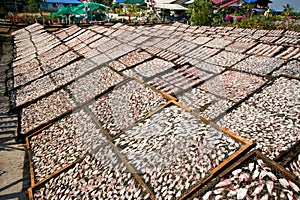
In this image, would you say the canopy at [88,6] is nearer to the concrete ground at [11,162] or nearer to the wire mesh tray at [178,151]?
the concrete ground at [11,162]

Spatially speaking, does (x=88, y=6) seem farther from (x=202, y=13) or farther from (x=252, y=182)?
(x=252, y=182)

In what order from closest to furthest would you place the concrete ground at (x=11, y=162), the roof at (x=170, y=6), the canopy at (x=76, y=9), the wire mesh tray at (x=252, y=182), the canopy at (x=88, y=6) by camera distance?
the wire mesh tray at (x=252, y=182) < the concrete ground at (x=11, y=162) < the canopy at (x=76, y=9) < the canopy at (x=88, y=6) < the roof at (x=170, y=6)

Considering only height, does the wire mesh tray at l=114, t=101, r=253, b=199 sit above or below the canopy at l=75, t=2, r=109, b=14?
above

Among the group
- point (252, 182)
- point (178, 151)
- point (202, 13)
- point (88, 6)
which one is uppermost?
point (252, 182)

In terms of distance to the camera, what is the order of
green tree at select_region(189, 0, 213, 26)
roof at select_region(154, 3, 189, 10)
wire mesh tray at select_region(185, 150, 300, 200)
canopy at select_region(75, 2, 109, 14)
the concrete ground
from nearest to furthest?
wire mesh tray at select_region(185, 150, 300, 200) → the concrete ground → green tree at select_region(189, 0, 213, 26) → canopy at select_region(75, 2, 109, 14) → roof at select_region(154, 3, 189, 10)

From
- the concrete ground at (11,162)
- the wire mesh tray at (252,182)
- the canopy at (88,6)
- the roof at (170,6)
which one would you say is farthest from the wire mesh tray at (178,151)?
the roof at (170,6)

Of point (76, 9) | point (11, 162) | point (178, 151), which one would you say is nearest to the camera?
point (178, 151)

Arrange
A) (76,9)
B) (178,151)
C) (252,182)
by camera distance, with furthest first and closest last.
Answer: (76,9)
(178,151)
(252,182)

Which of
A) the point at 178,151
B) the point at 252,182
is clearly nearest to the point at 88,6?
the point at 178,151

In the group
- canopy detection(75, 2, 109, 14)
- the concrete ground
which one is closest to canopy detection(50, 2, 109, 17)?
canopy detection(75, 2, 109, 14)

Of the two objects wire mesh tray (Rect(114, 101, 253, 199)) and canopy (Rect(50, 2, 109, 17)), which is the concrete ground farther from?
canopy (Rect(50, 2, 109, 17))

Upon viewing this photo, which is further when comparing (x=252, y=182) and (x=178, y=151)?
(x=178, y=151)

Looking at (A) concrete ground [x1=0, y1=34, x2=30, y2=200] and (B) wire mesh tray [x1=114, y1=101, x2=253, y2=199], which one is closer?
(B) wire mesh tray [x1=114, y1=101, x2=253, y2=199]

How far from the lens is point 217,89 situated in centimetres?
818
